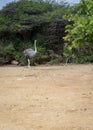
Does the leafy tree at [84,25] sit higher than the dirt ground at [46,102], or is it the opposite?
the leafy tree at [84,25]

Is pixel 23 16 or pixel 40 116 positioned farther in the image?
pixel 23 16

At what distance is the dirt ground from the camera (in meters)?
7.42

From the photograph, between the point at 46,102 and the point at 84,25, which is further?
the point at 46,102

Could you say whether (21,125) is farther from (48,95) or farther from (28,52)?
(28,52)

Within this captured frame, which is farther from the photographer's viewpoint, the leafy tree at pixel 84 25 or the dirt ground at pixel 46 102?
the dirt ground at pixel 46 102

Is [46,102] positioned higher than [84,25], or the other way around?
[84,25]

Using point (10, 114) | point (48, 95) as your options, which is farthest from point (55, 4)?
point (10, 114)

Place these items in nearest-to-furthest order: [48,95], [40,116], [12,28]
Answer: [40,116] → [48,95] → [12,28]

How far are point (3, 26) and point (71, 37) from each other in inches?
533

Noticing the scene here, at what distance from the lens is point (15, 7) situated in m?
23.6

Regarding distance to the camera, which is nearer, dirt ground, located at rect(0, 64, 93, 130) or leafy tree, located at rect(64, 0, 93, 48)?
leafy tree, located at rect(64, 0, 93, 48)

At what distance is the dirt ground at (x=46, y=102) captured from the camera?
7.42m

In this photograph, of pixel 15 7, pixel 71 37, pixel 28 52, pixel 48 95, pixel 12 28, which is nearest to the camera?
pixel 71 37

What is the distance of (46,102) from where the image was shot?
31.3ft
